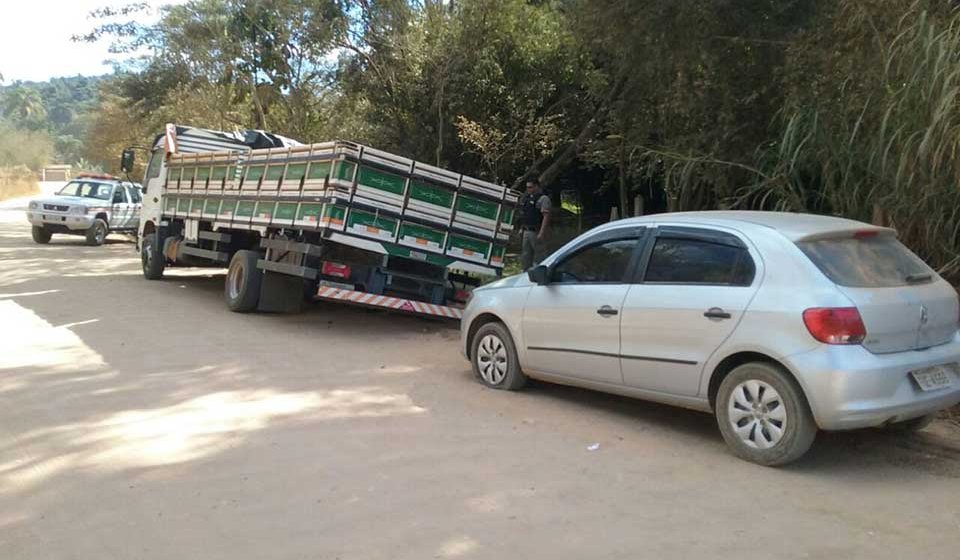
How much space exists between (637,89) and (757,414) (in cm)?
766

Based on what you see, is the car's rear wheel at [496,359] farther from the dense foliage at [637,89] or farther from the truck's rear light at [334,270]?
the dense foliage at [637,89]

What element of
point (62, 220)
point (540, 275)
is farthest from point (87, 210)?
point (540, 275)

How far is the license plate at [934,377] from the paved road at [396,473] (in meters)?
0.55

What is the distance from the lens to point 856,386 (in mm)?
4633

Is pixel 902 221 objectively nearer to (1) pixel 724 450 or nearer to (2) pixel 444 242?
(1) pixel 724 450

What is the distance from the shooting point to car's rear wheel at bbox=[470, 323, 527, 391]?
6945 millimetres

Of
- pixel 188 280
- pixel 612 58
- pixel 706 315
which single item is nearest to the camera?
pixel 706 315

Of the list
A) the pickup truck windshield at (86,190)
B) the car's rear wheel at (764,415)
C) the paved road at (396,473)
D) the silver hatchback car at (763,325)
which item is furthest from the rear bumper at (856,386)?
the pickup truck windshield at (86,190)

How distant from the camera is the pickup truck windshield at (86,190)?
76.9 ft

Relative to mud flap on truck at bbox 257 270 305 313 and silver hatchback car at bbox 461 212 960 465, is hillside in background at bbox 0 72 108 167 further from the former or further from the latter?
silver hatchback car at bbox 461 212 960 465

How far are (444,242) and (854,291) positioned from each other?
5749 mm

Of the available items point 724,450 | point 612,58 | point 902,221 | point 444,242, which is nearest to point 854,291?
point 724,450

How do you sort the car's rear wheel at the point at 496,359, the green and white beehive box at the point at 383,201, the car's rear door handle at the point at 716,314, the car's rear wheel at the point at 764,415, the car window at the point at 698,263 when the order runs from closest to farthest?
1. the car's rear wheel at the point at 764,415
2. the car's rear door handle at the point at 716,314
3. the car window at the point at 698,263
4. the car's rear wheel at the point at 496,359
5. the green and white beehive box at the point at 383,201

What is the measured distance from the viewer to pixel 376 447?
17.7ft
